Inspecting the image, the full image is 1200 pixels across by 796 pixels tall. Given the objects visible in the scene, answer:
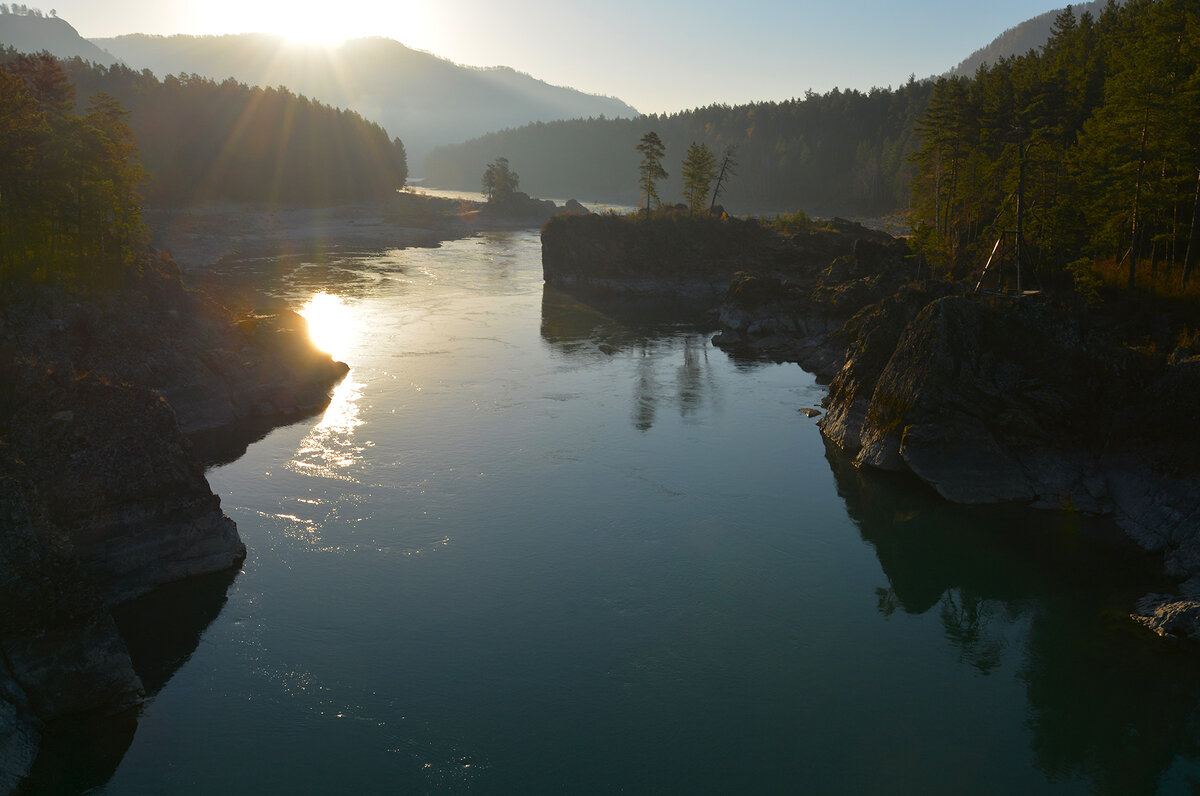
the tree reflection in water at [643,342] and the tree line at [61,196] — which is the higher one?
the tree line at [61,196]

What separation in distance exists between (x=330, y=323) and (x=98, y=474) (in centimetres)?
4433

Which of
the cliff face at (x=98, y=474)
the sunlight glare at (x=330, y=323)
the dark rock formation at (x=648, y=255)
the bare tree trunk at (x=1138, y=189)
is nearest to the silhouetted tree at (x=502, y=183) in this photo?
the dark rock formation at (x=648, y=255)

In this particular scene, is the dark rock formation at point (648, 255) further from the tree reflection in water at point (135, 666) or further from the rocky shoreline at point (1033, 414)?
the tree reflection in water at point (135, 666)

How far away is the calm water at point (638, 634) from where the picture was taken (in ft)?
60.1

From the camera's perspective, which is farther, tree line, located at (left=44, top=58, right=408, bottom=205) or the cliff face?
tree line, located at (left=44, top=58, right=408, bottom=205)

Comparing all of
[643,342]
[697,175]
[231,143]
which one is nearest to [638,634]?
[643,342]

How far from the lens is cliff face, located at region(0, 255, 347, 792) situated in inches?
712

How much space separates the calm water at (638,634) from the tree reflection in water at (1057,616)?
10cm

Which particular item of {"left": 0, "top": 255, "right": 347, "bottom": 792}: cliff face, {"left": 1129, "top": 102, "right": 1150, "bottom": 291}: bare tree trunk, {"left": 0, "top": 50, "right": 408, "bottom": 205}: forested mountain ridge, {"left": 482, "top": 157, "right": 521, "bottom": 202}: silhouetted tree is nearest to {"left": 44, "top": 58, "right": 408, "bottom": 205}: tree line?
{"left": 0, "top": 50, "right": 408, "bottom": 205}: forested mountain ridge

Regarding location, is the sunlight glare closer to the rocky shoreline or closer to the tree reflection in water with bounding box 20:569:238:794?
the tree reflection in water with bounding box 20:569:238:794

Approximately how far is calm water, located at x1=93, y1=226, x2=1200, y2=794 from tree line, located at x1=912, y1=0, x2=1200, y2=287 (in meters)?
20.7

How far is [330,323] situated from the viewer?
219ft

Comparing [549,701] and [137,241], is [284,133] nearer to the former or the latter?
[137,241]

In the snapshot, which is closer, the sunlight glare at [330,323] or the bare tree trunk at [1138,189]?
the bare tree trunk at [1138,189]
